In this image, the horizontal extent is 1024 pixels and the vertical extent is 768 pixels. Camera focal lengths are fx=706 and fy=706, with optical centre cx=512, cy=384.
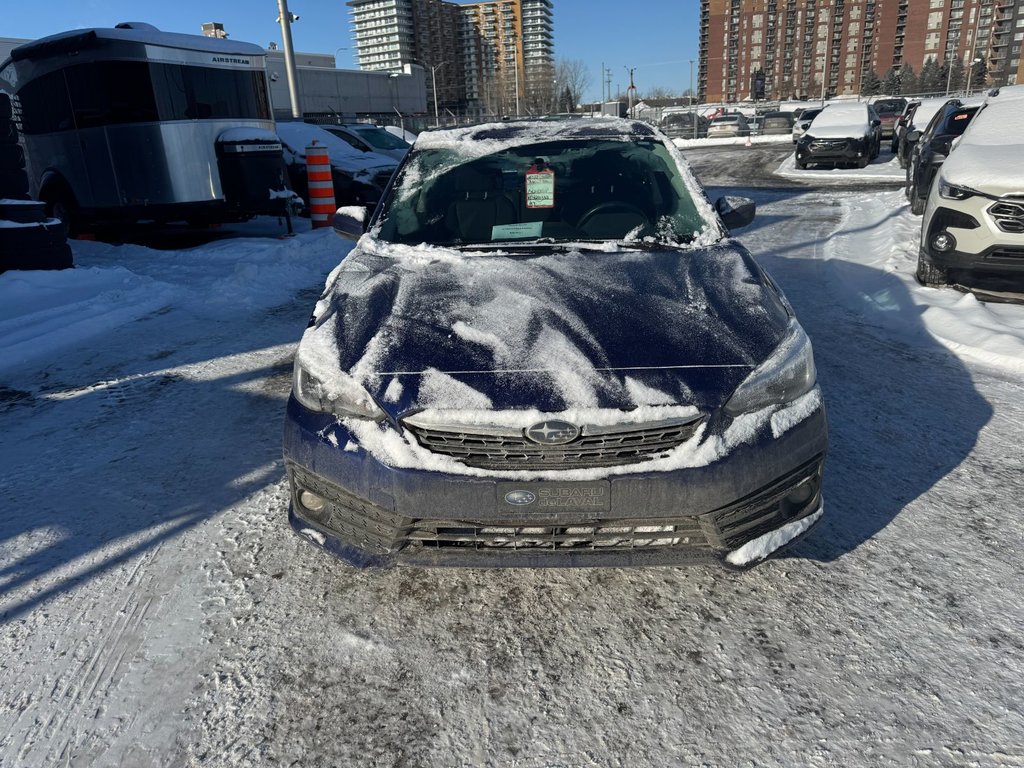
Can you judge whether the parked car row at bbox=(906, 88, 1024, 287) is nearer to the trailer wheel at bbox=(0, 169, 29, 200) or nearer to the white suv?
the white suv

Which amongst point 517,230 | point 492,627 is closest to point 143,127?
point 517,230

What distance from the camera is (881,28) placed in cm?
10425

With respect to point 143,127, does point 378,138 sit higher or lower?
lower

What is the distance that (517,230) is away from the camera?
3.55 m

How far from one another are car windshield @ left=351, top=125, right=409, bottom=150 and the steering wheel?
36.9 ft

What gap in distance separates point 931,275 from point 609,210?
13.5ft

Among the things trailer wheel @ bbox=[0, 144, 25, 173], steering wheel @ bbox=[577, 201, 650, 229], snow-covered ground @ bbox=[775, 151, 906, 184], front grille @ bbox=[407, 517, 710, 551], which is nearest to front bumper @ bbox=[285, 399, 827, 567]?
front grille @ bbox=[407, 517, 710, 551]

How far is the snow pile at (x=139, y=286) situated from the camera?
5.92 meters

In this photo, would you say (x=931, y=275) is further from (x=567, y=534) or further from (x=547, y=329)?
(x=567, y=534)

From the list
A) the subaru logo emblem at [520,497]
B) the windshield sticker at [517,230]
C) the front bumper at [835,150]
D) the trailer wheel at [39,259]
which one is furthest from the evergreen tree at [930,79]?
the subaru logo emblem at [520,497]

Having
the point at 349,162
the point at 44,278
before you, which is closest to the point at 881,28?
the point at 349,162

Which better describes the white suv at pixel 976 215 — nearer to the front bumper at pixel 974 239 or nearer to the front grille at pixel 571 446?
the front bumper at pixel 974 239

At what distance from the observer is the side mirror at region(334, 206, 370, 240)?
391 centimetres

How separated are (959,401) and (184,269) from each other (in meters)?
8.04
